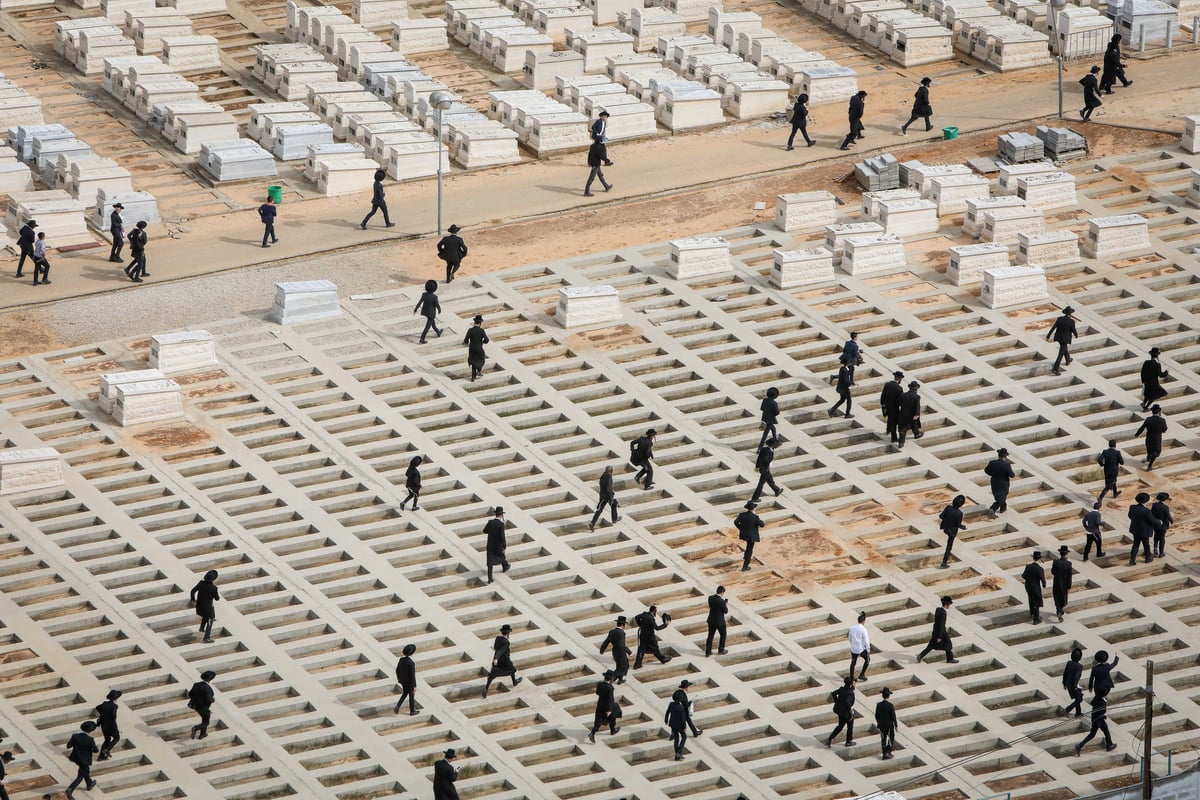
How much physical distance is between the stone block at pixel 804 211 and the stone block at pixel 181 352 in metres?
12.4

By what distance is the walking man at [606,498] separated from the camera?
143 feet

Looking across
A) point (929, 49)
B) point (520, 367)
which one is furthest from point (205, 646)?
point (929, 49)

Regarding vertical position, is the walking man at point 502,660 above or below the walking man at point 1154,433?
below

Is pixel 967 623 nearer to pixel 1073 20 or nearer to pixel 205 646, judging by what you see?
pixel 205 646

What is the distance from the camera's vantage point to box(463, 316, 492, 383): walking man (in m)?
47.3

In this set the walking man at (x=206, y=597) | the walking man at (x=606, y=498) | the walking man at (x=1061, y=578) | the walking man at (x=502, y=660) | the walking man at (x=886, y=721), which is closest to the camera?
the walking man at (x=886, y=721)

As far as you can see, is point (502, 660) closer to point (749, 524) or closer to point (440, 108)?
point (749, 524)

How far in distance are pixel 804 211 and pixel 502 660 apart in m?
16.7

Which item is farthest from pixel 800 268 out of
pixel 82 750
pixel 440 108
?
pixel 82 750

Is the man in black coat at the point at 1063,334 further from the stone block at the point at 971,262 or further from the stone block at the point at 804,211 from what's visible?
the stone block at the point at 804,211

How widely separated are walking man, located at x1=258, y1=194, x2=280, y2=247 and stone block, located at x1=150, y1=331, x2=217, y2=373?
481cm

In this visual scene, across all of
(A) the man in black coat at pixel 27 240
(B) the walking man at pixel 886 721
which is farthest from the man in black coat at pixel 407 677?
(A) the man in black coat at pixel 27 240

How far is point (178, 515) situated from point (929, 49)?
26.5m

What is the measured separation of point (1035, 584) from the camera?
41.8 m
